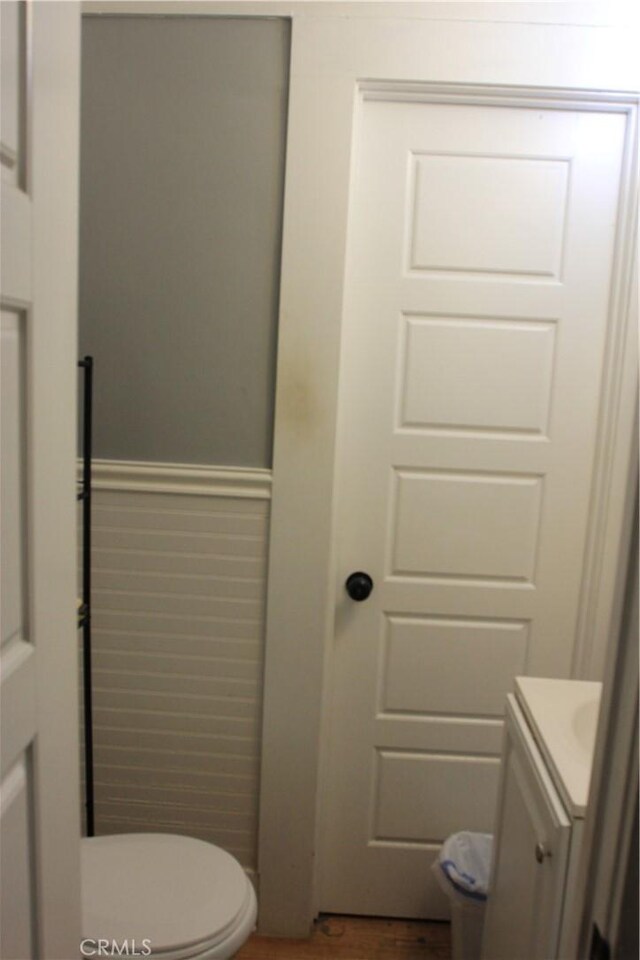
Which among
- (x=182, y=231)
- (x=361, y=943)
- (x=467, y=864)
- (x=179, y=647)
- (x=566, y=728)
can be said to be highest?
(x=182, y=231)

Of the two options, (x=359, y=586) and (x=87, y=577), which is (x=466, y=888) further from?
(x=87, y=577)

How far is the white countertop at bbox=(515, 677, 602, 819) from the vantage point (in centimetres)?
108

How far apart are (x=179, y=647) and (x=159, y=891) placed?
1.90ft

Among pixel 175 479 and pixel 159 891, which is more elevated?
pixel 175 479

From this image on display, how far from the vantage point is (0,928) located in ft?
2.60

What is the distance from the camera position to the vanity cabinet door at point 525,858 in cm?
107

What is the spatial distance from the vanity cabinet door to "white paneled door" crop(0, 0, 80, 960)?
698 millimetres

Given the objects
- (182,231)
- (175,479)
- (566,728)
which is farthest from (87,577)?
(566,728)

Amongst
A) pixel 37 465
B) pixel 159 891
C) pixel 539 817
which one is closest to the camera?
pixel 37 465

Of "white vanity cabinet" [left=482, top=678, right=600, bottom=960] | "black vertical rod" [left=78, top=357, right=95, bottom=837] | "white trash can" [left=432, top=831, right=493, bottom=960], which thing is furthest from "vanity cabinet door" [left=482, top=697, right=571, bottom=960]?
"black vertical rod" [left=78, top=357, right=95, bottom=837]

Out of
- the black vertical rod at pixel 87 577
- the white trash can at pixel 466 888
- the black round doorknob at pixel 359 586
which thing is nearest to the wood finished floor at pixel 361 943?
the white trash can at pixel 466 888

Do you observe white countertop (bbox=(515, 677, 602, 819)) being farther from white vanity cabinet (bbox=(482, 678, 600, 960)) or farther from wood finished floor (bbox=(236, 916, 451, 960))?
wood finished floor (bbox=(236, 916, 451, 960))

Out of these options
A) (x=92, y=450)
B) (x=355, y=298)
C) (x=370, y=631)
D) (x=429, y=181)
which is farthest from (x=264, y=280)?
(x=370, y=631)

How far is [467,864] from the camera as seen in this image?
69.8 inches
